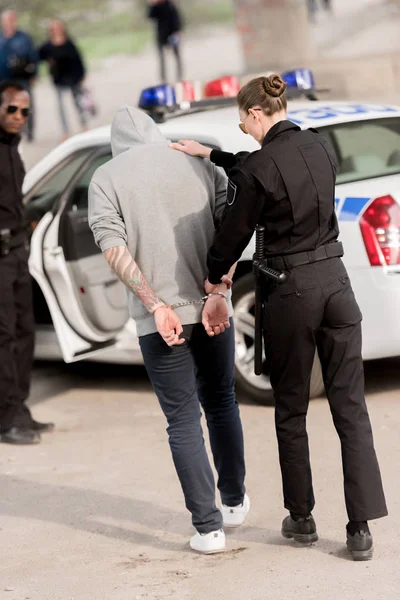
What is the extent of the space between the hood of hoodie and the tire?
2.00 metres

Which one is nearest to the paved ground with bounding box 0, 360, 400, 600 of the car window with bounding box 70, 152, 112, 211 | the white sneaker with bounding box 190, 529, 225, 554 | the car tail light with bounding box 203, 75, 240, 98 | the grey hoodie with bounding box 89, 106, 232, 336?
the white sneaker with bounding box 190, 529, 225, 554

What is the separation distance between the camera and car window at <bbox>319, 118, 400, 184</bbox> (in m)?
6.41

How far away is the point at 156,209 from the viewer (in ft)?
14.0

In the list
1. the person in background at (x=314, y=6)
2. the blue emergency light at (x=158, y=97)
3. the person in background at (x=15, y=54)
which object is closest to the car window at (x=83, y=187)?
the blue emergency light at (x=158, y=97)

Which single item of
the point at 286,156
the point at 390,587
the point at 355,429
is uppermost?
the point at 286,156

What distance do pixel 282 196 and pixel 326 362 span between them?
1.95ft

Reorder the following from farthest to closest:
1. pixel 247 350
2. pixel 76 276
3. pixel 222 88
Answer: pixel 222 88
pixel 76 276
pixel 247 350

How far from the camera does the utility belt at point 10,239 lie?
20.4 ft

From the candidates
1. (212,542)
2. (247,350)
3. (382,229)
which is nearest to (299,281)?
(212,542)

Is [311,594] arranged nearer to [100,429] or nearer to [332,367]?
[332,367]

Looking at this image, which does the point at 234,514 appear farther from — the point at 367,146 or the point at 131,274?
the point at 367,146

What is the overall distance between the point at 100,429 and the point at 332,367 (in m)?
2.44

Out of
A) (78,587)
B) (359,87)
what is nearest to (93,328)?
(78,587)

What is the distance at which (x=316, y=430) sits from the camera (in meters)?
5.86
